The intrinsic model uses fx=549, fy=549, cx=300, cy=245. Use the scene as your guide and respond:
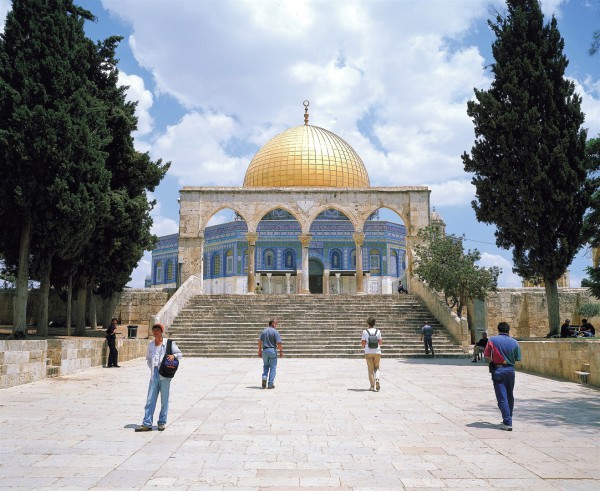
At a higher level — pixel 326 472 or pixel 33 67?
pixel 33 67

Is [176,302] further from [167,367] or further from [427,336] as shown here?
[167,367]

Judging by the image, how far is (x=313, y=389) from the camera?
8430 millimetres

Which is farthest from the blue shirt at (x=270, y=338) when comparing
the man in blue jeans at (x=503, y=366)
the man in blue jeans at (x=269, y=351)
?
the man in blue jeans at (x=503, y=366)

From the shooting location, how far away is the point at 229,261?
38.5 meters

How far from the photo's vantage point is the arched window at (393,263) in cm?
3762

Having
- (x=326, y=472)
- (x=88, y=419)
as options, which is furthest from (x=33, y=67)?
(x=326, y=472)

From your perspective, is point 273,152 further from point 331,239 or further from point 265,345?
point 265,345

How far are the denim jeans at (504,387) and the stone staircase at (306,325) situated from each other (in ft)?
31.2

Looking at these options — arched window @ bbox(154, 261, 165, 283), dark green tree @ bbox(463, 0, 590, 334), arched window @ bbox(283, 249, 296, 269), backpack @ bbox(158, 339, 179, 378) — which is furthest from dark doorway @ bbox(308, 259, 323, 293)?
backpack @ bbox(158, 339, 179, 378)

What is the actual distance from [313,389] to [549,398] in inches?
132

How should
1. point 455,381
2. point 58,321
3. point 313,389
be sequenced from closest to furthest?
point 313,389 → point 455,381 → point 58,321

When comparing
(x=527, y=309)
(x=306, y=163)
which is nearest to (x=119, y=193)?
(x=527, y=309)

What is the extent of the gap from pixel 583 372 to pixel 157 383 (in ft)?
25.3

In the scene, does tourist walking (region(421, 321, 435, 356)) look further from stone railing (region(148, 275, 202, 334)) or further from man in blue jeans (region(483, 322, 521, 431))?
man in blue jeans (region(483, 322, 521, 431))
